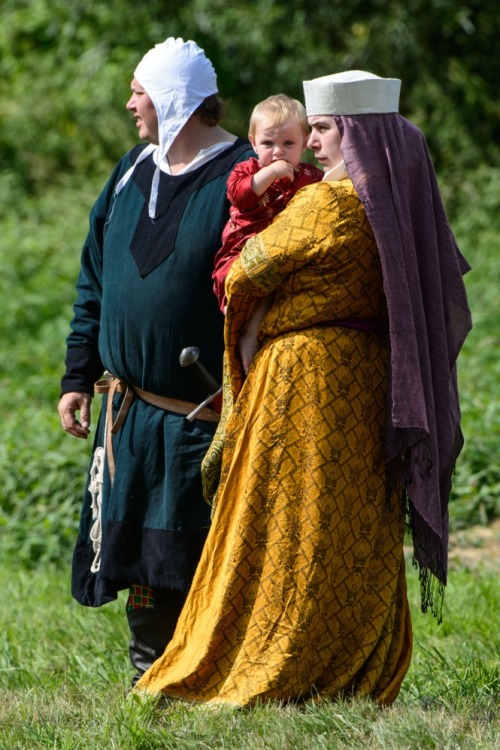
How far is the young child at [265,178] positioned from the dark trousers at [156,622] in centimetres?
93

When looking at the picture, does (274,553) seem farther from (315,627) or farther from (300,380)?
(300,380)

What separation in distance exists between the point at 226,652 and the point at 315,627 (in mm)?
278

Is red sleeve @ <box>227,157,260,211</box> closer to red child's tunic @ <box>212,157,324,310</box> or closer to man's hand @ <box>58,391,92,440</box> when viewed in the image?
red child's tunic @ <box>212,157,324,310</box>

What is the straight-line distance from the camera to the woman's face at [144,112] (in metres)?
3.74

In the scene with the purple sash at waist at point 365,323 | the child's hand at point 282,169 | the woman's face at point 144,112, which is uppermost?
the woman's face at point 144,112

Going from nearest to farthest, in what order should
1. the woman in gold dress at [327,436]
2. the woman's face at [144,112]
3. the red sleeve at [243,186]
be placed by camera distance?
1. the woman in gold dress at [327,436]
2. the red sleeve at [243,186]
3. the woman's face at [144,112]

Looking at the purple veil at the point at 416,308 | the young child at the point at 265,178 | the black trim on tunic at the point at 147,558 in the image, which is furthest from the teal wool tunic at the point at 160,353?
the purple veil at the point at 416,308

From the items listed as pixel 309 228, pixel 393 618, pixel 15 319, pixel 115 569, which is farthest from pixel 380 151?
pixel 15 319

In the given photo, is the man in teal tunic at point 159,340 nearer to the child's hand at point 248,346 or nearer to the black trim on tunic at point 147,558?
the black trim on tunic at point 147,558

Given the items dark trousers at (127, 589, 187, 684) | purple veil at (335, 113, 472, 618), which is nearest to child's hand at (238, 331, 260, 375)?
purple veil at (335, 113, 472, 618)

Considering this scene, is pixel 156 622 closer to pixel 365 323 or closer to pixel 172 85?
pixel 365 323

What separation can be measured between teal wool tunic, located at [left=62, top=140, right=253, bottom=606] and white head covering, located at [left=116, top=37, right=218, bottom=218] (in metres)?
0.13

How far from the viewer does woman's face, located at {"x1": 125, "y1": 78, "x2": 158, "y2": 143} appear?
12.3ft

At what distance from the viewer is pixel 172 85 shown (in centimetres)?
367
